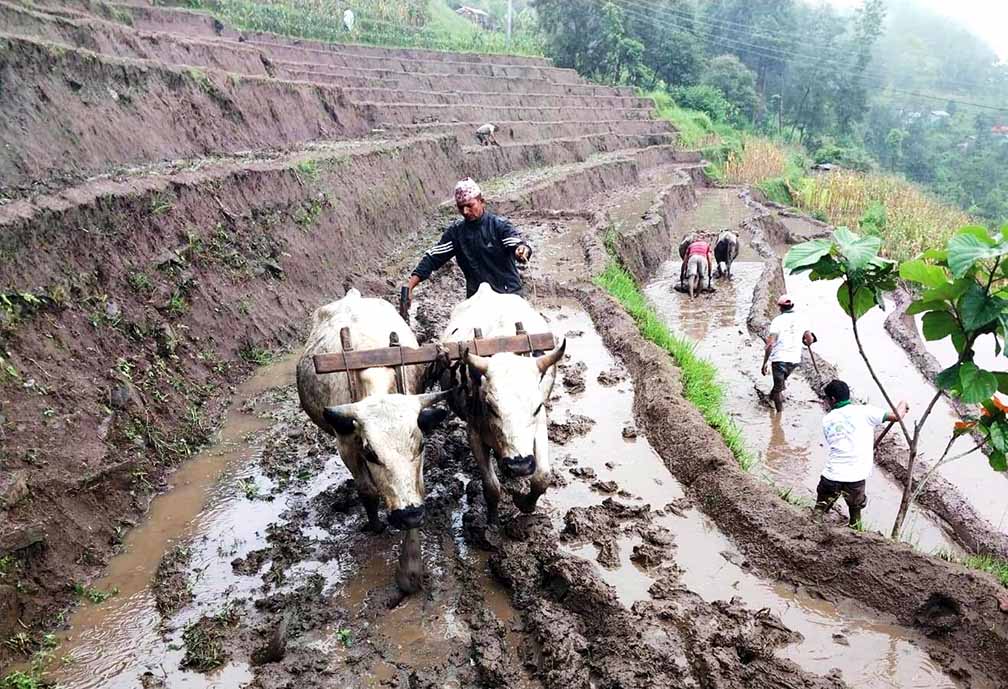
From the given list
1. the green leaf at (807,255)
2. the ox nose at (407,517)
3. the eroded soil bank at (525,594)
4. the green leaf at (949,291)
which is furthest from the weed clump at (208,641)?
the green leaf at (949,291)

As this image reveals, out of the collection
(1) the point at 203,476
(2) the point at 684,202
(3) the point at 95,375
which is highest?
(3) the point at 95,375

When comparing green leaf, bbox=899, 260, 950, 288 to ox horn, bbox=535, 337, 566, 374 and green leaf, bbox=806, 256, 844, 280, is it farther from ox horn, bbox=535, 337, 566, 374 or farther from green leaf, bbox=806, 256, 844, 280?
ox horn, bbox=535, 337, 566, 374

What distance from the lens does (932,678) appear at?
4.19 meters

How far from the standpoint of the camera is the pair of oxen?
176 inches

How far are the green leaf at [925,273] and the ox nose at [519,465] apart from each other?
9.55 feet

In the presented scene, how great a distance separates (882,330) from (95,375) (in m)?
14.3

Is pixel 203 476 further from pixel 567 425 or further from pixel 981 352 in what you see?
pixel 981 352

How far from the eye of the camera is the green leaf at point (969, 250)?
409 centimetres

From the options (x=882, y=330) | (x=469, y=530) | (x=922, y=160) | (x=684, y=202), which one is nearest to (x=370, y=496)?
(x=469, y=530)

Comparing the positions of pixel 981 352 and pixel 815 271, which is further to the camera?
pixel 981 352

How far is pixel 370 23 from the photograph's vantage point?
112ft

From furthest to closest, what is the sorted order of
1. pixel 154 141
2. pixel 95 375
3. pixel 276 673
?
1. pixel 154 141
2. pixel 95 375
3. pixel 276 673

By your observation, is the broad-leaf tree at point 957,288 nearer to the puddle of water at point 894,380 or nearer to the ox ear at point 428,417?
the ox ear at point 428,417

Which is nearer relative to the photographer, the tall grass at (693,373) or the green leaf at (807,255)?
the green leaf at (807,255)
